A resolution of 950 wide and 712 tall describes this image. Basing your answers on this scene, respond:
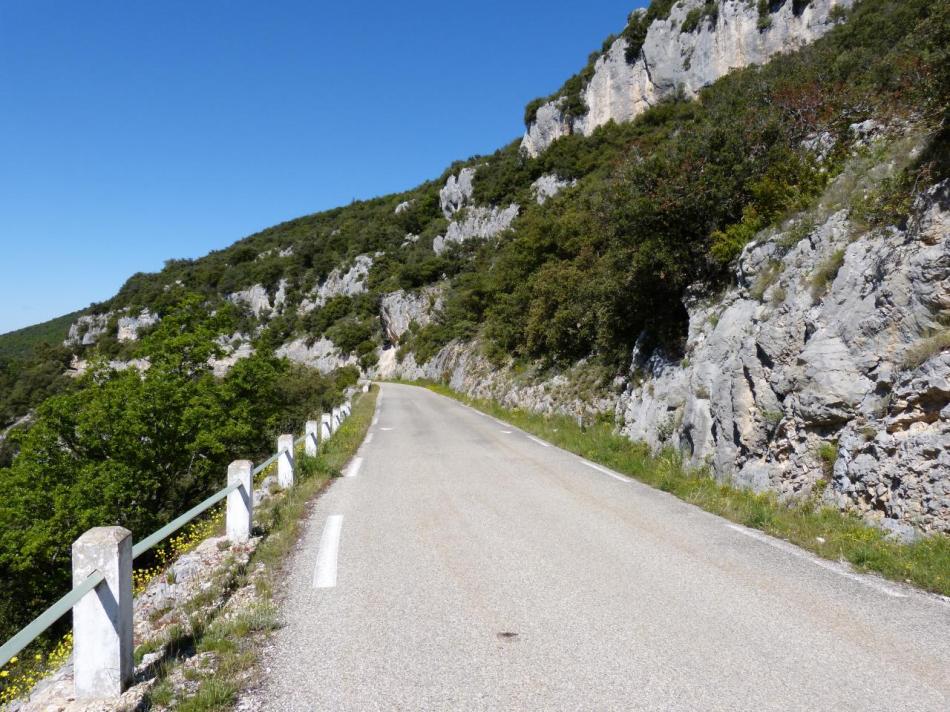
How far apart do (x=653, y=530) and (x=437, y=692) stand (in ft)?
13.4

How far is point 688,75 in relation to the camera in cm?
5409

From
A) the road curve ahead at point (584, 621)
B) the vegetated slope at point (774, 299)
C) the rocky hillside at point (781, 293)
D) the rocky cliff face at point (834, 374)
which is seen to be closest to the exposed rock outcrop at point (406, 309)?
the rocky hillside at point (781, 293)

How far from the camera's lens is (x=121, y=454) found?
18859mm

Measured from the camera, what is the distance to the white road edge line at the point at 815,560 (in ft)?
15.5

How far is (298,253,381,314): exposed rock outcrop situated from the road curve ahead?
76763mm

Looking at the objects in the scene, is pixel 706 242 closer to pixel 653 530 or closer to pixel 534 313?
pixel 653 530

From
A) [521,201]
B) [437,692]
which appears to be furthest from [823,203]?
[521,201]

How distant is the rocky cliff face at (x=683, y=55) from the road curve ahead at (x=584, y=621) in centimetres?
4801

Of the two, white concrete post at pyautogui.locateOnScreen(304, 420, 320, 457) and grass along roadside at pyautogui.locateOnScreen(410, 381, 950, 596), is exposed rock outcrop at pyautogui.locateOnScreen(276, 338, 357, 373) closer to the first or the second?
white concrete post at pyautogui.locateOnScreen(304, 420, 320, 457)

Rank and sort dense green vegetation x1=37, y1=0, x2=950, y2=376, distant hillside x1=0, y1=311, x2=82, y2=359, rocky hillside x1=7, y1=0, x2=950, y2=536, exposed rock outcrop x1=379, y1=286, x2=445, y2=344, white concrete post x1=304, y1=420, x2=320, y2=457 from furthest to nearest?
distant hillside x1=0, y1=311, x2=82, y2=359
exposed rock outcrop x1=379, y1=286, x2=445, y2=344
white concrete post x1=304, y1=420, x2=320, y2=457
dense green vegetation x1=37, y1=0, x2=950, y2=376
rocky hillside x1=7, y1=0, x2=950, y2=536

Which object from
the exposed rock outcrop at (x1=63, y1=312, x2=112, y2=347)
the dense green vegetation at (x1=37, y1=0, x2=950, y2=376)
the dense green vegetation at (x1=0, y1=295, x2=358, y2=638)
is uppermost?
the exposed rock outcrop at (x1=63, y1=312, x2=112, y2=347)

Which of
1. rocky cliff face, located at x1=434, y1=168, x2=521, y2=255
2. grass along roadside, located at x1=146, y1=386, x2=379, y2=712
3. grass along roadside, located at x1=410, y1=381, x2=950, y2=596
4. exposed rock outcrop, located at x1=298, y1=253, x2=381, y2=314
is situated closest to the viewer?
grass along roadside, located at x1=146, y1=386, x2=379, y2=712

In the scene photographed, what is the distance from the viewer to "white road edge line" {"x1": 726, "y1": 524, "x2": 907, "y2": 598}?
15.5 feet

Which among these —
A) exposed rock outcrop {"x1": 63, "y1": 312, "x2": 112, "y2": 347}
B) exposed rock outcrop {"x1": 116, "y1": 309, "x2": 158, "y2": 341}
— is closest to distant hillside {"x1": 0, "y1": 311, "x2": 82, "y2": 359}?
exposed rock outcrop {"x1": 63, "y1": 312, "x2": 112, "y2": 347}
